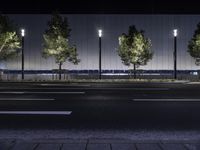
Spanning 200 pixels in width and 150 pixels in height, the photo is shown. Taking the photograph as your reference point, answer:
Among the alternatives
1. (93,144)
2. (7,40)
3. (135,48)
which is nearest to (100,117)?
(93,144)

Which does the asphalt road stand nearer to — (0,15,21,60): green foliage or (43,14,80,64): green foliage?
(0,15,21,60): green foliage

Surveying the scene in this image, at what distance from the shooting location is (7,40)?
33375 millimetres

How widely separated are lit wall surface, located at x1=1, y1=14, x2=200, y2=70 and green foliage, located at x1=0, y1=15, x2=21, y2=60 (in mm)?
7585

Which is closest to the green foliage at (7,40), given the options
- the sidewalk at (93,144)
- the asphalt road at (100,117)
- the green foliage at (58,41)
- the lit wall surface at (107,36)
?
the green foliage at (58,41)

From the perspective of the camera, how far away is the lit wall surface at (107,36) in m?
43.2

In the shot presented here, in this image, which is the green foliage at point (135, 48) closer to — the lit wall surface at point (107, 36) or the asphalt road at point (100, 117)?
the lit wall surface at point (107, 36)

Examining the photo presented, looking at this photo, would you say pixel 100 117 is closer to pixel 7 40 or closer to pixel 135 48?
pixel 7 40

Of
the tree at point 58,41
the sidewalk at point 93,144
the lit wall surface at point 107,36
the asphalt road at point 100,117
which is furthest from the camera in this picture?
the lit wall surface at point 107,36

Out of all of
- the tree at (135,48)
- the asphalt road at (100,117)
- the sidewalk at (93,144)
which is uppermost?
the tree at (135,48)

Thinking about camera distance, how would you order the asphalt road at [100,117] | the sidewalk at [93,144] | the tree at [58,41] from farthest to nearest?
1. the tree at [58,41]
2. the asphalt road at [100,117]
3. the sidewalk at [93,144]

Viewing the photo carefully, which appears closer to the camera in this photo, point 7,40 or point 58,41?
point 7,40

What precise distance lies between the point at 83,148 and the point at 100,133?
183cm

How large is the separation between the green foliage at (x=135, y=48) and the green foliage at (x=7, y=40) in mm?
9799
